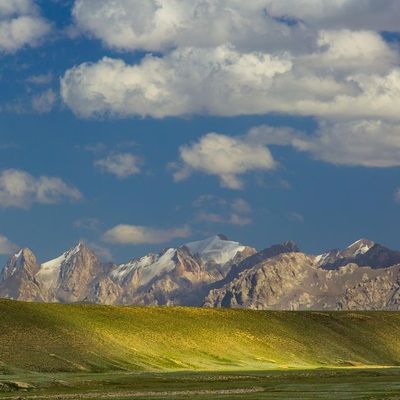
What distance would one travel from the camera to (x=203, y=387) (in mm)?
158500

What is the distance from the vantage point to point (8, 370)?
199500mm

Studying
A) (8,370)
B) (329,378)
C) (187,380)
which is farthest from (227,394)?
(8,370)

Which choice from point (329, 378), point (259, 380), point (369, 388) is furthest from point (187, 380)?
point (369, 388)

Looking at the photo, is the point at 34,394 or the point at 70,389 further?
the point at 70,389

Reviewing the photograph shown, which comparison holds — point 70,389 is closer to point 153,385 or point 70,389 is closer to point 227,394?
point 153,385

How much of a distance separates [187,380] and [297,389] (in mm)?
31485

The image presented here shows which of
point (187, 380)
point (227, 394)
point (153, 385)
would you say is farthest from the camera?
point (187, 380)

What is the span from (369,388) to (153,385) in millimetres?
37797

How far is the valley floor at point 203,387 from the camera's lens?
13688 cm

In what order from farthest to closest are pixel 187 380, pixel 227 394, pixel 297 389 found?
pixel 187 380 → pixel 297 389 → pixel 227 394

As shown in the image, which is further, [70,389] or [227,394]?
[70,389]

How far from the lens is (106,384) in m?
166

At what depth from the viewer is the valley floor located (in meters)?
137

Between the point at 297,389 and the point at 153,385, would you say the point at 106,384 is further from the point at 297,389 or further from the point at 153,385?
the point at 297,389
